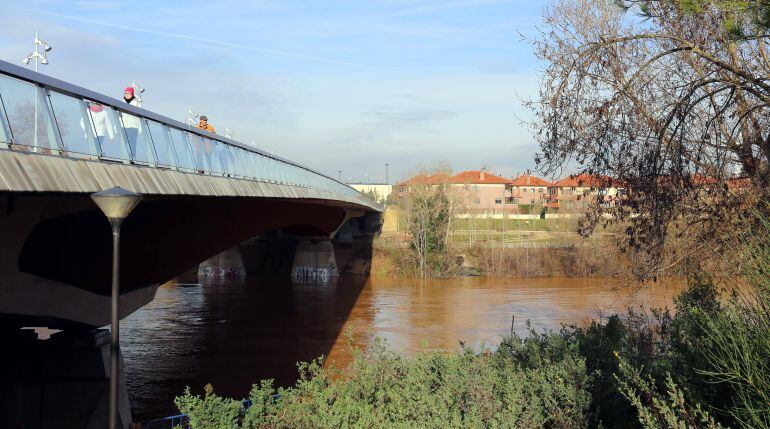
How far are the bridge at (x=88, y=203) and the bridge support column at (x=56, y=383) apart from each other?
0.03 metres

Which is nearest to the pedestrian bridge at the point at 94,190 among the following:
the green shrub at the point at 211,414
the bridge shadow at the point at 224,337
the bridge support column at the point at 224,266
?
the green shrub at the point at 211,414

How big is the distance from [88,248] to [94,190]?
16.0 feet

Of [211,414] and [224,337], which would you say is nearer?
[211,414]

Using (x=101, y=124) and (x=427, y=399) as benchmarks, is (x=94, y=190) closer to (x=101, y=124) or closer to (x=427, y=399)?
(x=101, y=124)

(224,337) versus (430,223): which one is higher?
(430,223)

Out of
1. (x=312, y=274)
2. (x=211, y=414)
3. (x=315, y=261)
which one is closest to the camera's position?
(x=211, y=414)

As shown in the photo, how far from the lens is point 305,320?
3550 cm

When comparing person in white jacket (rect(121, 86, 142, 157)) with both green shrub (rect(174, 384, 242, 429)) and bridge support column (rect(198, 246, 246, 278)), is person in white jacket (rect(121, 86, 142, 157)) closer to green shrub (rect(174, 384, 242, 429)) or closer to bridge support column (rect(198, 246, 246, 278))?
green shrub (rect(174, 384, 242, 429))

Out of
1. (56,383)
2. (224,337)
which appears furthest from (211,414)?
(224,337)

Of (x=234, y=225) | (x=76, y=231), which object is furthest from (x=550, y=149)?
(x=234, y=225)

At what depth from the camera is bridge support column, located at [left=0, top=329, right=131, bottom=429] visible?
1422 cm

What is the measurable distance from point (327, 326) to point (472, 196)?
34.0 m

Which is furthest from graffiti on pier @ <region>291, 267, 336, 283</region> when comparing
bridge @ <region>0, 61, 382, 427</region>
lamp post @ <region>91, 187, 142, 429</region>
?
lamp post @ <region>91, 187, 142, 429</region>

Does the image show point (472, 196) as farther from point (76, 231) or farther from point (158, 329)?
point (76, 231)
